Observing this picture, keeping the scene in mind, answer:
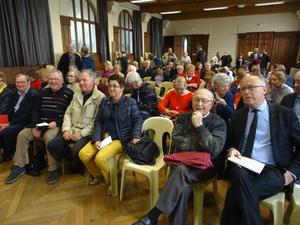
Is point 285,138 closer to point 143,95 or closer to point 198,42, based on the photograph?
point 143,95

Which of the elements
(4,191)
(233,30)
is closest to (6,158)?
(4,191)

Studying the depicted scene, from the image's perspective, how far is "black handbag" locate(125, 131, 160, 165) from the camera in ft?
6.45

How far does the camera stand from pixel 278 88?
9.20ft

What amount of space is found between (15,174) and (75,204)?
2.98ft

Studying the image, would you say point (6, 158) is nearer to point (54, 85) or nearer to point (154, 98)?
point (54, 85)


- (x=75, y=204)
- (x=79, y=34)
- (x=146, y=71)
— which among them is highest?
(x=79, y=34)

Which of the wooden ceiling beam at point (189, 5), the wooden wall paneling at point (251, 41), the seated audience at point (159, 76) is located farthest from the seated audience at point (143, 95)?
the wooden wall paneling at point (251, 41)

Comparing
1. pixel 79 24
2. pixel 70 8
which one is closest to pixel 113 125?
pixel 70 8

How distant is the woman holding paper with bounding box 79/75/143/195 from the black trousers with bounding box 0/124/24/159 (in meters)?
1.09

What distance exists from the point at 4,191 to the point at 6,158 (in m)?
0.79

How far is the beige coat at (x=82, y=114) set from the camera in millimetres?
2430

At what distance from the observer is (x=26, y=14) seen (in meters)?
5.12

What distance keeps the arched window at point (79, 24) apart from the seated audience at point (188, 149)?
5573 millimetres

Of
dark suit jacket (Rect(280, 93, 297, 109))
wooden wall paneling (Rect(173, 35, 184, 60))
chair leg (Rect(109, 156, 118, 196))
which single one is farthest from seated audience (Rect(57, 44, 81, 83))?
wooden wall paneling (Rect(173, 35, 184, 60))
